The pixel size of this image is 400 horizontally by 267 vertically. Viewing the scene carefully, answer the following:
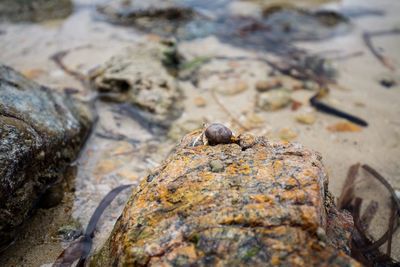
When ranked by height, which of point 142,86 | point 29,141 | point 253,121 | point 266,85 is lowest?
point 253,121

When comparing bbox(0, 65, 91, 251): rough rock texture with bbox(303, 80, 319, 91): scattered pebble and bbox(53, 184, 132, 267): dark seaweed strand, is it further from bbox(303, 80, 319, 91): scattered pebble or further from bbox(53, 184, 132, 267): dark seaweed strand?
bbox(303, 80, 319, 91): scattered pebble

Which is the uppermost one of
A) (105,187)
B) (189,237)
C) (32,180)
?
(189,237)

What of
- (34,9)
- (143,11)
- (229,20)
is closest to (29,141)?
(143,11)

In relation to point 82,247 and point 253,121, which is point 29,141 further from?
point 253,121

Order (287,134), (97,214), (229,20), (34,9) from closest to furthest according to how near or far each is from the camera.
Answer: (97,214) < (287,134) < (229,20) < (34,9)

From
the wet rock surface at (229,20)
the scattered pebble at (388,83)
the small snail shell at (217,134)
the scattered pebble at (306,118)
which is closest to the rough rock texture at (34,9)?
the wet rock surface at (229,20)

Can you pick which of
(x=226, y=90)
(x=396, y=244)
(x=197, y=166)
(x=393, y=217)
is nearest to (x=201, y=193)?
(x=197, y=166)

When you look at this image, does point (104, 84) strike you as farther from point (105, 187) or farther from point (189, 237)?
point (189, 237)
